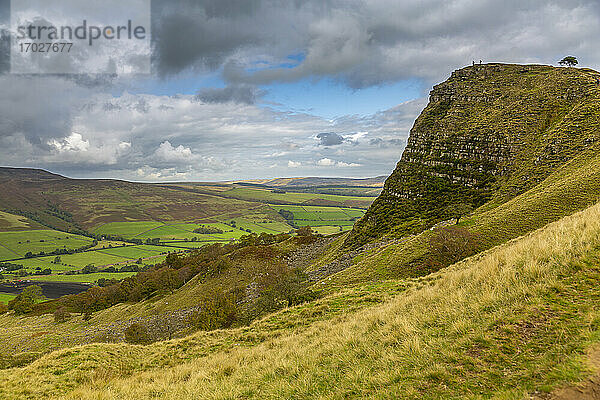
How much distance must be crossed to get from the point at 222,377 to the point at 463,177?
64.1 meters

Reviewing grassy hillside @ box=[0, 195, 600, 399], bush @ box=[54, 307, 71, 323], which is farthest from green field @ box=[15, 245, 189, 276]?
grassy hillside @ box=[0, 195, 600, 399]

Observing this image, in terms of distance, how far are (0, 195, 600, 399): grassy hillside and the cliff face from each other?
40.3 metres

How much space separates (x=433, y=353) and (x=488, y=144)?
6708 cm

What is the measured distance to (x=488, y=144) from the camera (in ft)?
204

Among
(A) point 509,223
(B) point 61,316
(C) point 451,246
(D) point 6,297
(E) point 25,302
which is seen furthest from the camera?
(D) point 6,297

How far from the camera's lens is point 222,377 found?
12734mm

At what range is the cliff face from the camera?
51.2m

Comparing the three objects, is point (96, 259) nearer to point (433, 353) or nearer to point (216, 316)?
point (216, 316)

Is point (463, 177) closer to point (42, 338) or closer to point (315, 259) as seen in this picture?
point (315, 259)

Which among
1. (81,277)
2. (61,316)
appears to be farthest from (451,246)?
(81,277)

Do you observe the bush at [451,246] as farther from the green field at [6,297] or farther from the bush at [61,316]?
the green field at [6,297]

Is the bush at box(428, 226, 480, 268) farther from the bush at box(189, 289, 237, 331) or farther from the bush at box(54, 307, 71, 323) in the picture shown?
the bush at box(54, 307, 71, 323)

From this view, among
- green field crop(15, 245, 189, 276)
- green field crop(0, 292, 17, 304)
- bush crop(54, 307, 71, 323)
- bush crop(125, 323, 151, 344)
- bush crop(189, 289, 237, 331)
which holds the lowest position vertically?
green field crop(0, 292, 17, 304)

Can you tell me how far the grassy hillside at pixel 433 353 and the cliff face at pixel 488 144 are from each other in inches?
1586
